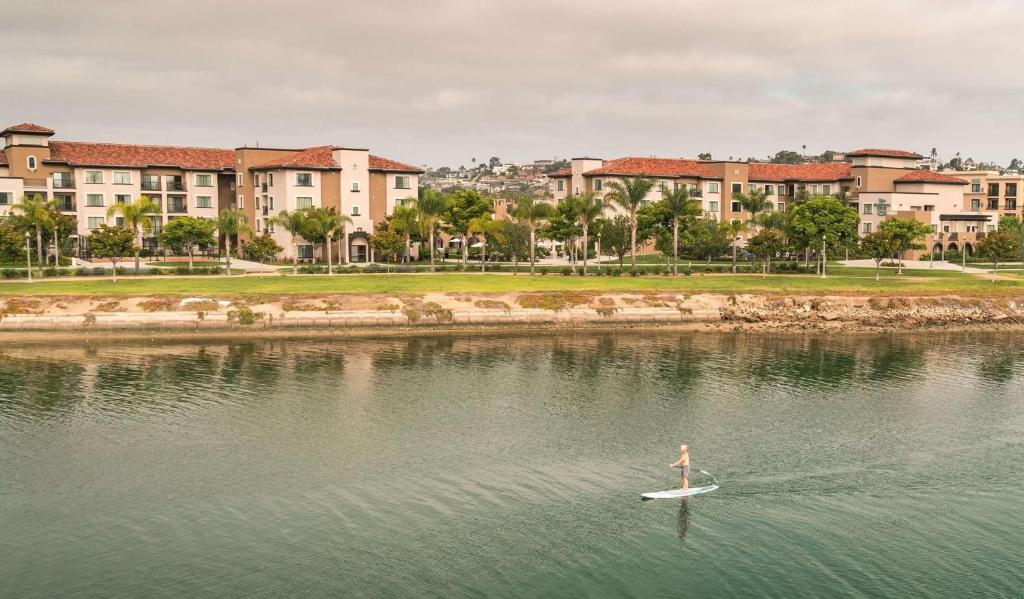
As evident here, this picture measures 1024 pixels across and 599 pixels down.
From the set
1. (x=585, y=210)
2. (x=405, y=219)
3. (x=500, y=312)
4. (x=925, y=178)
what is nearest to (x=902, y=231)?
(x=925, y=178)

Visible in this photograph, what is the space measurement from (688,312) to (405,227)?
4350cm

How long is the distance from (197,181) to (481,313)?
7348cm

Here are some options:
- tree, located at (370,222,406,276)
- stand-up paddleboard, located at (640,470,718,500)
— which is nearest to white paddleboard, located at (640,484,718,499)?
stand-up paddleboard, located at (640,470,718,500)

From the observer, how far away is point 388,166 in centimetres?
13075

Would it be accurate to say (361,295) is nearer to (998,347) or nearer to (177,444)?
(177,444)

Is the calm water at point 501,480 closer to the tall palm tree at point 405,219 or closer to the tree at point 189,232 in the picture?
the tree at point 189,232

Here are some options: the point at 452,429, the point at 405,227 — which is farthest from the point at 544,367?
the point at 405,227

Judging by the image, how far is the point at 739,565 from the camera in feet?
95.2

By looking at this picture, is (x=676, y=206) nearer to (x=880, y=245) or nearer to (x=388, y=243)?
(x=880, y=245)

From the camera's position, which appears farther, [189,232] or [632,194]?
[189,232]

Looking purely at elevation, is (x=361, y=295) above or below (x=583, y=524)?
above

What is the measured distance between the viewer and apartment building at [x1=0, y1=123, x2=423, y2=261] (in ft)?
407

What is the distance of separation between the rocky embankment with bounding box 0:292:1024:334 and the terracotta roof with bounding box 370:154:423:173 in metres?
50.9

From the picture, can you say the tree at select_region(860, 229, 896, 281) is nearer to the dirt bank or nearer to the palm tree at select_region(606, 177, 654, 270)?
the dirt bank
